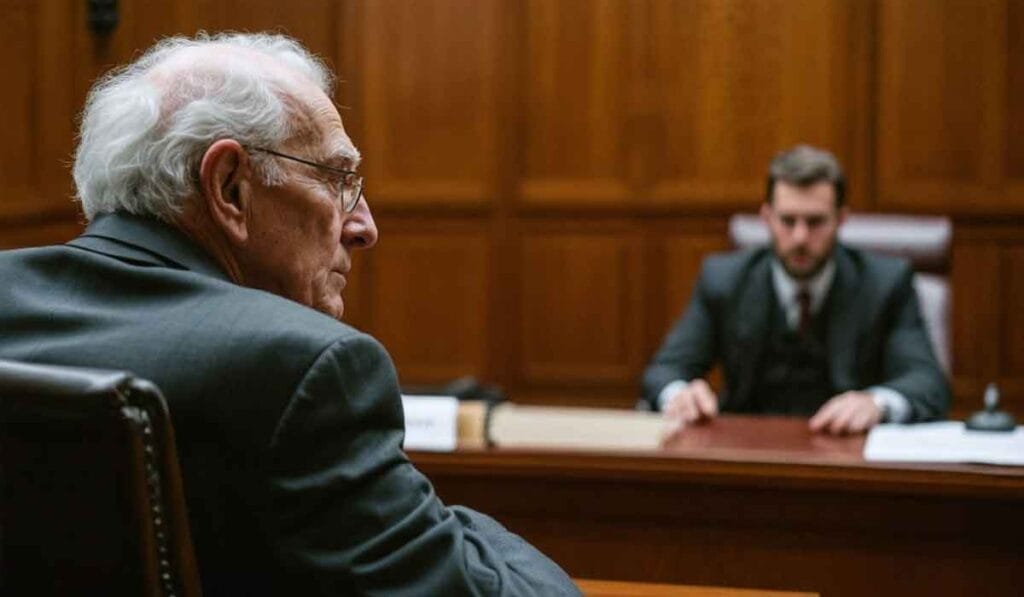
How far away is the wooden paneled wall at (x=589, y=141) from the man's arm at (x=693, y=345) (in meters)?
2.26

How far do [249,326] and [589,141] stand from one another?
17.9ft

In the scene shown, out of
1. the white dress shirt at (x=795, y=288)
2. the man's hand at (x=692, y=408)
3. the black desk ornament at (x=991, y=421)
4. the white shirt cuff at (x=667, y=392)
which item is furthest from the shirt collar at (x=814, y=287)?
the black desk ornament at (x=991, y=421)

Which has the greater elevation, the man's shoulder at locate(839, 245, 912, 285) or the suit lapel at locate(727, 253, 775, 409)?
the man's shoulder at locate(839, 245, 912, 285)

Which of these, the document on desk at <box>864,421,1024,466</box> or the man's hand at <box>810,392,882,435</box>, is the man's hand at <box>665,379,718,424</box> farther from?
the document on desk at <box>864,421,1024,466</box>

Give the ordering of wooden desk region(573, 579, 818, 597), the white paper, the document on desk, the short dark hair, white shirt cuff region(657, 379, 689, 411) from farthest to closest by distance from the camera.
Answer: the short dark hair, white shirt cuff region(657, 379, 689, 411), the white paper, the document on desk, wooden desk region(573, 579, 818, 597)

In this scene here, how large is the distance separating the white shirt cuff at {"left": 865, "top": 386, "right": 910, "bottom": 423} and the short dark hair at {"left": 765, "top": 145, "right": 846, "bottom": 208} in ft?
2.62

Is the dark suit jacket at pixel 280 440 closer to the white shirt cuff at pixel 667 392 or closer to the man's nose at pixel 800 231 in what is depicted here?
the white shirt cuff at pixel 667 392

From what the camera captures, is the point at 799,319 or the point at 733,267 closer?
the point at 799,319

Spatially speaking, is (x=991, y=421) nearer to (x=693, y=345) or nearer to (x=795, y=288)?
(x=795, y=288)

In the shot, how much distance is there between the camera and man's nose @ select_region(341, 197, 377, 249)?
6.02 feet

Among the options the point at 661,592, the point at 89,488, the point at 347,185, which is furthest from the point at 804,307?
the point at 89,488

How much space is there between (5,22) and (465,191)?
81.5 inches

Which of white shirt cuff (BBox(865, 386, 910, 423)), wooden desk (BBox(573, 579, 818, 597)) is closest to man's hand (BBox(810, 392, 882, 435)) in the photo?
white shirt cuff (BBox(865, 386, 910, 423))

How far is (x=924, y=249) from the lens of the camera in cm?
418
